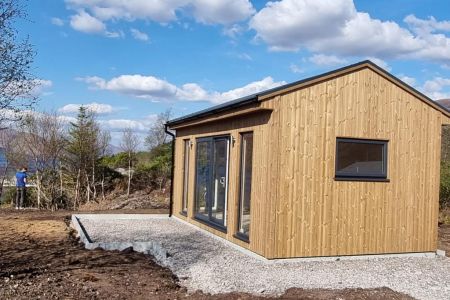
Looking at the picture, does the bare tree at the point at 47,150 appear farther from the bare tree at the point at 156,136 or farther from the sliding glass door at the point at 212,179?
the sliding glass door at the point at 212,179

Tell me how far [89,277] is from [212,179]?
455 cm

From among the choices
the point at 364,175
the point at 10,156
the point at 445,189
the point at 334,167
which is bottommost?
the point at 445,189

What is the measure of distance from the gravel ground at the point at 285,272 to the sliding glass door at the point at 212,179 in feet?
2.57

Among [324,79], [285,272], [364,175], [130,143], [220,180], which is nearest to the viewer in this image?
[285,272]

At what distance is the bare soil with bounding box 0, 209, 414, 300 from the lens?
18.2 ft

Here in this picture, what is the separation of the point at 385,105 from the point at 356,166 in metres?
1.29

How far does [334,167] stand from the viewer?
8117 mm

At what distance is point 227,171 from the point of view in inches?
377

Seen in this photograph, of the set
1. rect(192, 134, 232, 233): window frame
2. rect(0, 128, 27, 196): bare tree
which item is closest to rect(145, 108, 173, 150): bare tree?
rect(0, 128, 27, 196): bare tree

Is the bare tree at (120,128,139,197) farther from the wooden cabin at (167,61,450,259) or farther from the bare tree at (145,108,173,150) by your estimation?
the wooden cabin at (167,61,450,259)

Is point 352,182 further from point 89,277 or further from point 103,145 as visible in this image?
point 103,145

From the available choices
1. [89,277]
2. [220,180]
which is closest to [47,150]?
[220,180]

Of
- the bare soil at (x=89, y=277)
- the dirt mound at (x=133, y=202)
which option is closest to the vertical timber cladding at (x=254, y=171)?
the bare soil at (x=89, y=277)

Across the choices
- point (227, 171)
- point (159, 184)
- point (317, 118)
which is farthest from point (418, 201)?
point (159, 184)
